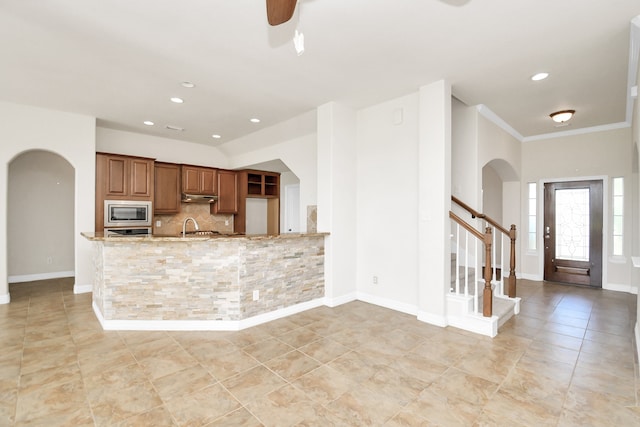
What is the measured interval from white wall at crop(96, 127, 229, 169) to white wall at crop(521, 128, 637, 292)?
6.73m

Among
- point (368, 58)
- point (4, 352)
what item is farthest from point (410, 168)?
point (4, 352)

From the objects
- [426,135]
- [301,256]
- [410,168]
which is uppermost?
[426,135]

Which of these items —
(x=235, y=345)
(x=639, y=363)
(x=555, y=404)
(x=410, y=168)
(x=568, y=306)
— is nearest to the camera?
(x=555, y=404)

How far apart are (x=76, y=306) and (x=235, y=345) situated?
9.16 ft

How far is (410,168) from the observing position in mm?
3980

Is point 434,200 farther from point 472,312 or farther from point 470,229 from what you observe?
point 472,312

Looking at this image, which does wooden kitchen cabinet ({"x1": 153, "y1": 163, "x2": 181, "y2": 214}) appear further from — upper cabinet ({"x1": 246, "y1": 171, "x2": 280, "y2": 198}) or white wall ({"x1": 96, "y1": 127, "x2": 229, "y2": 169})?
upper cabinet ({"x1": 246, "y1": 171, "x2": 280, "y2": 198})

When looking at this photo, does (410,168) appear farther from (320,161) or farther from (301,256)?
(301,256)

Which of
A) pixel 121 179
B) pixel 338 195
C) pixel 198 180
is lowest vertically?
pixel 338 195

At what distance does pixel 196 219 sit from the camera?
22.5 ft

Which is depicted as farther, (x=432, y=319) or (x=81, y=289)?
(x=81, y=289)

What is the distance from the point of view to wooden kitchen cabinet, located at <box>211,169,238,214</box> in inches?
273

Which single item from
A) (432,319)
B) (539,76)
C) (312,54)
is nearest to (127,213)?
(312,54)

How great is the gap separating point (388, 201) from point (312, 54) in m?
2.14
